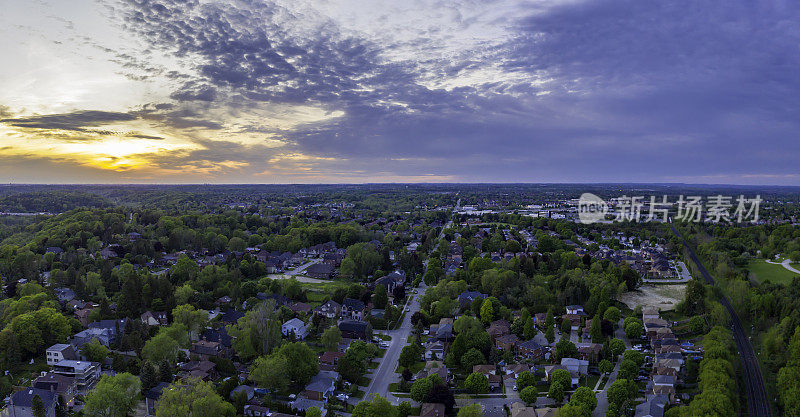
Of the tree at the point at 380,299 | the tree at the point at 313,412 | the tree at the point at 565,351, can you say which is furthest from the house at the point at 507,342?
the tree at the point at 313,412

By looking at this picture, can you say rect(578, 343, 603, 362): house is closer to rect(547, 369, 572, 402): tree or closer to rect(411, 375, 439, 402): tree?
rect(547, 369, 572, 402): tree

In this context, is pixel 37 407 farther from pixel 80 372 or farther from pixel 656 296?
pixel 656 296

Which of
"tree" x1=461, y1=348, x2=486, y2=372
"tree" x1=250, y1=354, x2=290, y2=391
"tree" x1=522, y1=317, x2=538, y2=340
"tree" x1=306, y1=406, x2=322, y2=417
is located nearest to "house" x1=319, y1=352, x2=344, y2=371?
"tree" x1=250, y1=354, x2=290, y2=391

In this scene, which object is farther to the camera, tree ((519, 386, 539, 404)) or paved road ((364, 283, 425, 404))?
paved road ((364, 283, 425, 404))

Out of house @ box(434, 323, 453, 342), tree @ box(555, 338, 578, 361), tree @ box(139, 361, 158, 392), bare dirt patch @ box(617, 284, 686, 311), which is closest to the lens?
tree @ box(139, 361, 158, 392)

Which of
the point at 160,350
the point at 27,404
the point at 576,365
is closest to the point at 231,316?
the point at 160,350

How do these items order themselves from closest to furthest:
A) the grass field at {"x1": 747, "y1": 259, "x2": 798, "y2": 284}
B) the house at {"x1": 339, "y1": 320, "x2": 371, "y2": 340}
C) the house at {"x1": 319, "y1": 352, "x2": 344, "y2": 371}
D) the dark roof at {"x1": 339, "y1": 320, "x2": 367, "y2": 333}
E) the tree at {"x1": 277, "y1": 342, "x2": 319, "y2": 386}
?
the tree at {"x1": 277, "y1": 342, "x2": 319, "y2": 386} → the house at {"x1": 319, "y1": 352, "x2": 344, "y2": 371} → the house at {"x1": 339, "y1": 320, "x2": 371, "y2": 340} → the dark roof at {"x1": 339, "y1": 320, "x2": 367, "y2": 333} → the grass field at {"x1": 747, "y1": 259, "x2": 798, "y2": 284}

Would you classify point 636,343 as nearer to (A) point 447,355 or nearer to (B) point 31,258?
(A) point 447,355
